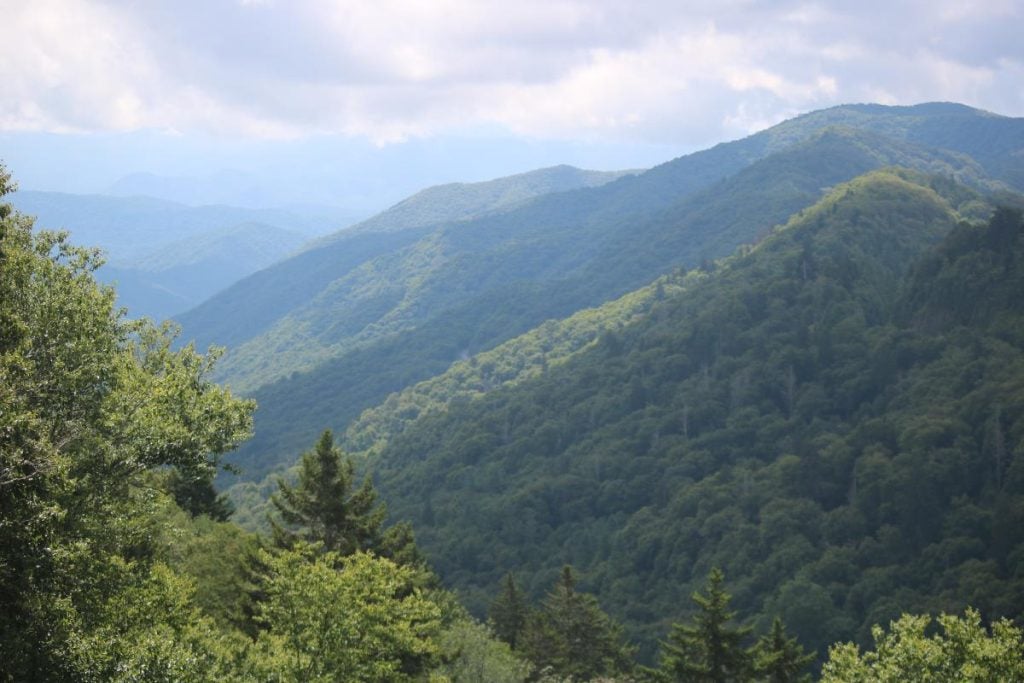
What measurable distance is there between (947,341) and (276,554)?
12294 centimetres

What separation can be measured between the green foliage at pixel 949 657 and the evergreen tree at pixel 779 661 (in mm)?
9501

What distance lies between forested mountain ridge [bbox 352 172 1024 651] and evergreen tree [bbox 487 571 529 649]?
45435mm

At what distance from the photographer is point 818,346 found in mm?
148125

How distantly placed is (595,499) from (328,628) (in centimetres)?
12401

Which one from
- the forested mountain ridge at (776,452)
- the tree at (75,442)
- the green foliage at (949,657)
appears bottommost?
the forested mountain ridge at (776,452)

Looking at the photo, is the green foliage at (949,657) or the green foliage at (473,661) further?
the green foliage at (473,661)

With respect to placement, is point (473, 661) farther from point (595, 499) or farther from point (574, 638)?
point (595, 499)

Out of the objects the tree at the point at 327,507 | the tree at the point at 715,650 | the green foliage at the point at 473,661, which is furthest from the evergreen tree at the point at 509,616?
the tree at the point at 327,507

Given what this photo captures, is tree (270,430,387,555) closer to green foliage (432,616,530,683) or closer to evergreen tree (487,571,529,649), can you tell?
green foliage (432,616,530,683)

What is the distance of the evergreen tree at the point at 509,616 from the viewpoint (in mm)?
53156

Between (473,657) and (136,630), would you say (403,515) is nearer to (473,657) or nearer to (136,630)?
(473,657)

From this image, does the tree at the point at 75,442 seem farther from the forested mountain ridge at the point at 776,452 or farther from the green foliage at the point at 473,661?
the forested mountain ridge at the point at 776,452

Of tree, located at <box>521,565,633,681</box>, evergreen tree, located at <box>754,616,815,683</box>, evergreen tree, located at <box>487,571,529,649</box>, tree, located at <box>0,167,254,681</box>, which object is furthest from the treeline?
evergreen tree, located at <box>487,571,529,649</box>

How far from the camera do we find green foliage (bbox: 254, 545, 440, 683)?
21797mm
